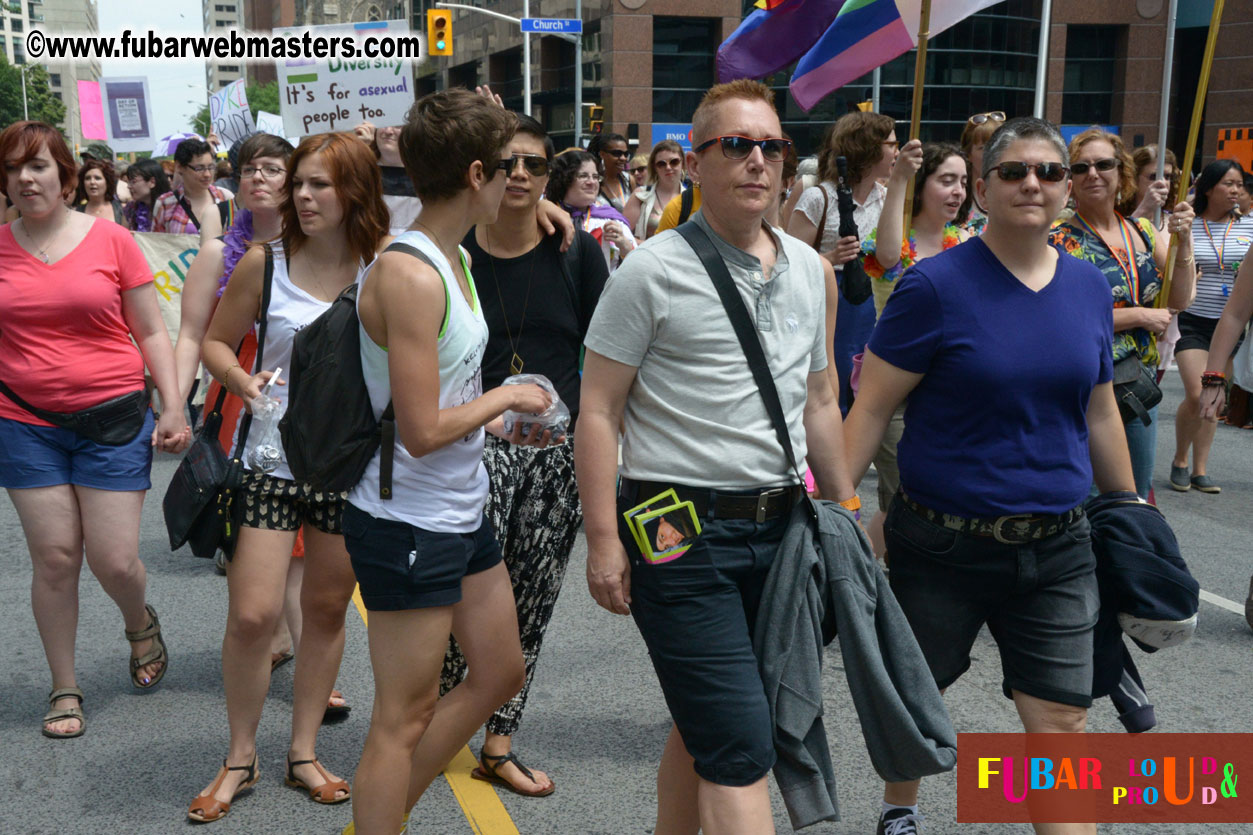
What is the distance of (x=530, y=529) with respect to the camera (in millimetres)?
3924

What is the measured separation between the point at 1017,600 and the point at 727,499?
3.01 feet

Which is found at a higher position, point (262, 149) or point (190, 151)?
point (262, 149)

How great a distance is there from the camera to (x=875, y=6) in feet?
21.3

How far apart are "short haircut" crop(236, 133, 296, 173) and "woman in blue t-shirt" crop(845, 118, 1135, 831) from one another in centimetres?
249

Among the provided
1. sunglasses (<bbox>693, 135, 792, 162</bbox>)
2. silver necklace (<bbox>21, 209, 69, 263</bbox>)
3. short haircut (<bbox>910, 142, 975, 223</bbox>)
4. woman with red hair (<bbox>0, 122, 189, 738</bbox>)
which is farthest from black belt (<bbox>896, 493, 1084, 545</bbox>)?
silver necklace (<bbox>21, 209, 69, 263</bbox>)

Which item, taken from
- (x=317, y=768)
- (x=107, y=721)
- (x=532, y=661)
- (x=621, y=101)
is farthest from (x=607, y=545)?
(x=621, y=101)

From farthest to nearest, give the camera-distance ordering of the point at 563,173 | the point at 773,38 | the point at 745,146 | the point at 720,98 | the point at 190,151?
the point at 190,151 < the point at 773,38 < the point at 563,173 < the point at 720,98 < the point at 745,146

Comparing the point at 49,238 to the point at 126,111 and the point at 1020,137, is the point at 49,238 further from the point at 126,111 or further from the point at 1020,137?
the point at 126,111

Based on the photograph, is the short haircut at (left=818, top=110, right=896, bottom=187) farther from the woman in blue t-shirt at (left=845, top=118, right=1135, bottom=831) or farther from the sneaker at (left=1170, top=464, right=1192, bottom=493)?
the sneaker at (left=1170, top=464, right=1192, bottom=493)

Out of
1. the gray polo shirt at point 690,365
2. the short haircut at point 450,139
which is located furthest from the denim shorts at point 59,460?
the gray polo shirt at point 690,365

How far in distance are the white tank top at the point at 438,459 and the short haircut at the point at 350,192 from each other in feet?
3.22

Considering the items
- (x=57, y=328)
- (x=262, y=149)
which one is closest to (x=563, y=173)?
(x=262, y=149)

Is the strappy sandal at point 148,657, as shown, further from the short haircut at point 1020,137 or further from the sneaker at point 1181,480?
the sneaker at point 1181,480

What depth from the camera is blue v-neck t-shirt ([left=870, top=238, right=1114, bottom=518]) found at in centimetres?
307
